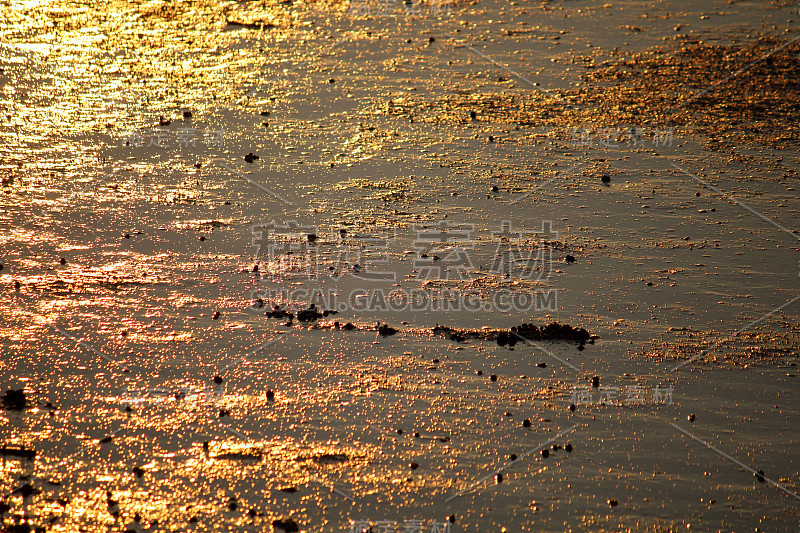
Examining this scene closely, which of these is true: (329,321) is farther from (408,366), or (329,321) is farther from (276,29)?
(276,29)

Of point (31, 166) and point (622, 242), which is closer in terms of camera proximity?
point (622, 242)

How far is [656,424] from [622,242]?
5.51ft

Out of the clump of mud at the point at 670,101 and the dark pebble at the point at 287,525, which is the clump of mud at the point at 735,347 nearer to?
the dark pebble at the point at 287,525

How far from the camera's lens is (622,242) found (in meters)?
5.05

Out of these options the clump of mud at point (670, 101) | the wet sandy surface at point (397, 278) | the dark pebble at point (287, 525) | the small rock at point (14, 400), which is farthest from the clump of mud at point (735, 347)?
the small rock at point (14, 400)

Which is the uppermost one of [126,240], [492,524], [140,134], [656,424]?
[140,134]

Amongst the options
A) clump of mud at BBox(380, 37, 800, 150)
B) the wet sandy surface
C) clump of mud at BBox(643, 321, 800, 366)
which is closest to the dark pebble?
the wet sandy surface

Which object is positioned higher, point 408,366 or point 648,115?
point 648,115

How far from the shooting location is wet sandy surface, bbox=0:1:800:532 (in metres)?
3.24

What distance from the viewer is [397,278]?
15.3 ft

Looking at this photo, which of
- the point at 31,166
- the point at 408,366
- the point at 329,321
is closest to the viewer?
the point at 408,366

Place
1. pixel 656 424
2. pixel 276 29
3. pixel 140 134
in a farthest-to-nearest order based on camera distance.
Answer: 1. pixel 276 29
2. pixel 140 134
3. pixel 656 424

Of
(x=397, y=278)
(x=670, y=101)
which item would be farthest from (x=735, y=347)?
(x=670, y=101)

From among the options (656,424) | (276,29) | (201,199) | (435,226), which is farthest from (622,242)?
(276,29)
